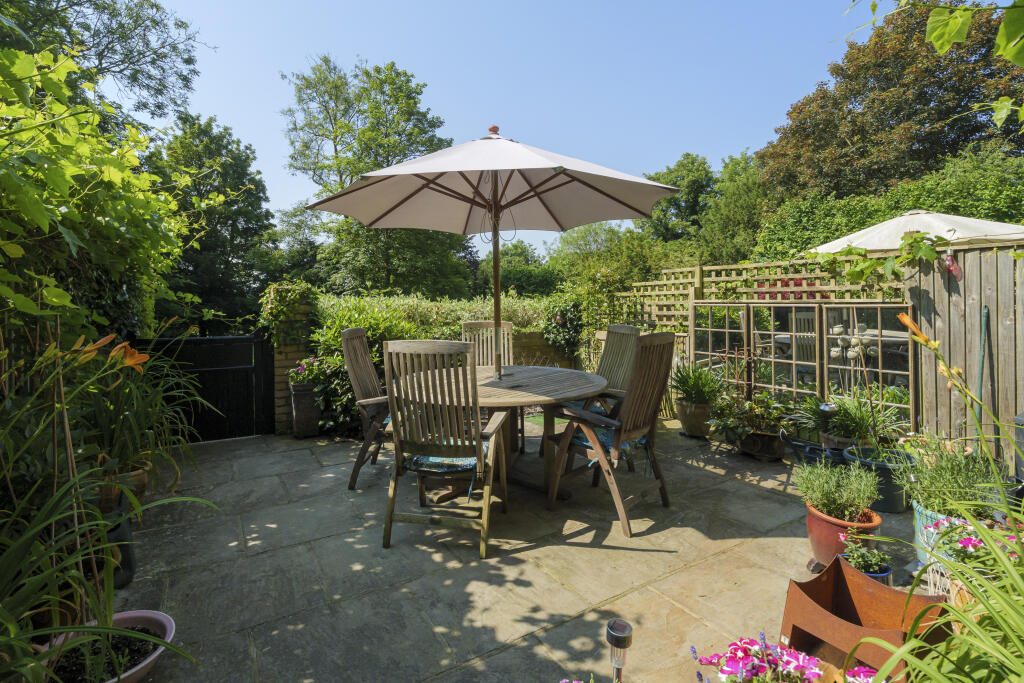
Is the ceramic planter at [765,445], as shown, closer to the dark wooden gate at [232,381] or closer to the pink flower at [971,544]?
the pink flower at [971,544]

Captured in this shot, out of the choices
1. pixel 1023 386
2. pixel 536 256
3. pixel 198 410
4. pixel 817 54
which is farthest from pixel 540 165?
pixel 536 256

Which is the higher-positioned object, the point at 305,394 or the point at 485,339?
the point at 485,339

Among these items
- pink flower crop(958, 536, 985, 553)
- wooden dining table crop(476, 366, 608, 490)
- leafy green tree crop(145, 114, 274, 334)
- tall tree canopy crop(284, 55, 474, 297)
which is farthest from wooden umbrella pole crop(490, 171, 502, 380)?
tall tree canopy crop(284, 55, 474, 297)

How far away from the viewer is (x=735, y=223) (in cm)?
2267

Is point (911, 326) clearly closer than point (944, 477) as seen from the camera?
Yes

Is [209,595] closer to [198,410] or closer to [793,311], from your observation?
[198,410]

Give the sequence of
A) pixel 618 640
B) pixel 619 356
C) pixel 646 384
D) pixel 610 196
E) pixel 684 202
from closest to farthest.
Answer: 1. pixel 618 640
2. pixel 646 384
3. pixel 610 196
4. pixel 619 356
5. pixel 684 202

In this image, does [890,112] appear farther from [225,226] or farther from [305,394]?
[225,226]

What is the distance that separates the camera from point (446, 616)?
197 cm

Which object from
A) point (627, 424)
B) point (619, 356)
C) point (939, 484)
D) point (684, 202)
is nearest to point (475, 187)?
point (619, 356)

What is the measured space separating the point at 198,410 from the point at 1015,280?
624cm

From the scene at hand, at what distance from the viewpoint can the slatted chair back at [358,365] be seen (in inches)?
131

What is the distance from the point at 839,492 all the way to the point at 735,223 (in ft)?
75.7

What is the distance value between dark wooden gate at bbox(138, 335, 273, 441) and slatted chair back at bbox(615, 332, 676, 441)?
376 centimetres
